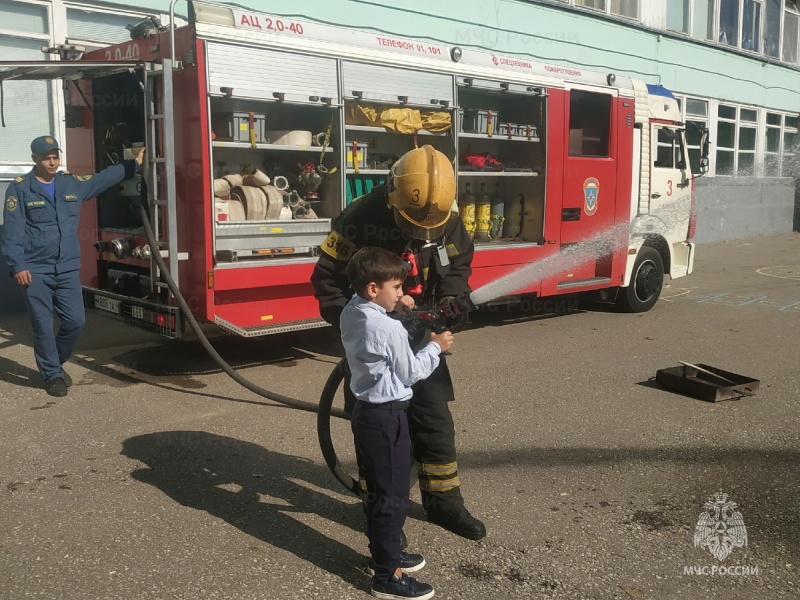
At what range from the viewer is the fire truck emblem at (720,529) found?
156 inches

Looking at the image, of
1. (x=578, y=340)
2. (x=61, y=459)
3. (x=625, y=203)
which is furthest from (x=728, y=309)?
(x=61, y=459)

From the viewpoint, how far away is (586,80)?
386 inches

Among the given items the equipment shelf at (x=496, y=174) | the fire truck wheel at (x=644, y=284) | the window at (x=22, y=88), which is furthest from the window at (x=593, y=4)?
A: the window at (x=22, y=88)

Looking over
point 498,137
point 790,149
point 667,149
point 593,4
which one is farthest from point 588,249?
point 790,149

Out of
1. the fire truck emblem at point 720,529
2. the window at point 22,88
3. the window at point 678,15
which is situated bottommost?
the fire truck emblem at point 720,529

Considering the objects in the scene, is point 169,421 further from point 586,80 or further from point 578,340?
point 586,80

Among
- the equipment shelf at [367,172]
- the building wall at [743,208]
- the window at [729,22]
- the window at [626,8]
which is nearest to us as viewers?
the equipment shelf at [367,172]

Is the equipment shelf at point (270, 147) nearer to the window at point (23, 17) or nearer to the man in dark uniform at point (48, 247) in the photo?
the man in dark uniform at point (48, 247)

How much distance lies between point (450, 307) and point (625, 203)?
23.4 ft

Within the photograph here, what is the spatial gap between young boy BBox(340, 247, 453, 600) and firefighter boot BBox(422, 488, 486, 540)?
0.55 meters

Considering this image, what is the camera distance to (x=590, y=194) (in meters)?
9.95

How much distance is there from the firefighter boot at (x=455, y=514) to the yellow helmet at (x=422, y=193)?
49.3 inches

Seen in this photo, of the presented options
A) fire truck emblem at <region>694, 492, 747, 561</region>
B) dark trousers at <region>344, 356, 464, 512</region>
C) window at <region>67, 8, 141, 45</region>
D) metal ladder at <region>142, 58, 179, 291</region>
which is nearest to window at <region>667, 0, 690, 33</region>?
window at <region>67, 8, 141, 45</region>

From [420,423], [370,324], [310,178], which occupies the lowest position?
[420,423]
